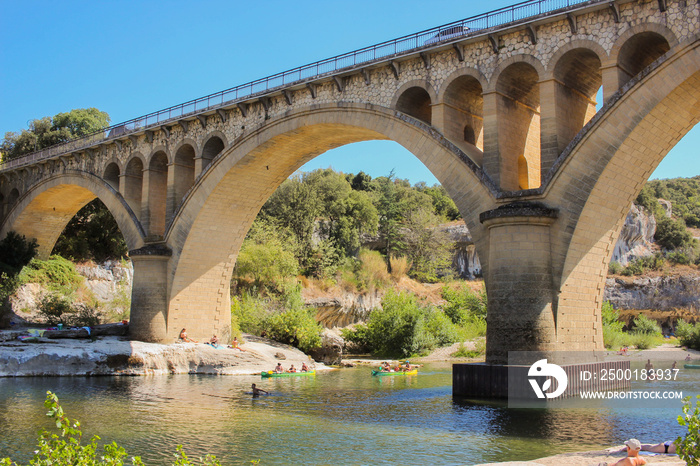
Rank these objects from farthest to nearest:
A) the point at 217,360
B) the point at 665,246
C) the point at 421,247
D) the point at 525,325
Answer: the point at 665,246
the point at 421,247
the point at 217,360
the point at 525,325

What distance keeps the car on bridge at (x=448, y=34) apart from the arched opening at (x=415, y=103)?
1581 millimetres

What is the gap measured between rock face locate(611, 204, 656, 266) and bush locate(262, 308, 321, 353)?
119 ft

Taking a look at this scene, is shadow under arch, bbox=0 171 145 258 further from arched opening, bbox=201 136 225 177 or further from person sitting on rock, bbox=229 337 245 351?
person sitting on rock, bbox=229 337 245 351

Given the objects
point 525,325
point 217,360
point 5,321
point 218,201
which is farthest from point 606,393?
point 5,321

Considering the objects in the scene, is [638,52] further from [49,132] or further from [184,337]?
[49,132]

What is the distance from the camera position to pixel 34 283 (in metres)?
37.5

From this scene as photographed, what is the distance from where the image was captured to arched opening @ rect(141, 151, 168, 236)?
30797mm

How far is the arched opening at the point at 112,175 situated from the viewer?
33469 millimetres

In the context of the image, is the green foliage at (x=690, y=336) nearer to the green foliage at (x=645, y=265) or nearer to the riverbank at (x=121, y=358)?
Answer: the green foliage at (x=645, y=265)

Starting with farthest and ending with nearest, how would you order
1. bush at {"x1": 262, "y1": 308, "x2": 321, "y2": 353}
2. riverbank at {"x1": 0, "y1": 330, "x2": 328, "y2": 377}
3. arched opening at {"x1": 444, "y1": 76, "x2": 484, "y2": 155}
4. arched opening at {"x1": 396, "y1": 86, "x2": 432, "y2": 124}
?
bush at {"x1": 262, "y1": 308, "x2": 321, "y2": 353}
riverbank at {"x1": 0, "y1": 330, "x2": 328, "y2": 377}
arched opening at {"x1": 396, "y1": 86, "x2": 432, "y2": 124}
arched opening at {"x1": 444, "y1": 76, "x2": 484, "y2": 155}

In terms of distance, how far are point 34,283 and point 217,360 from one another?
16.4m

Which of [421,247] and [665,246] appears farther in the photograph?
[665,246]

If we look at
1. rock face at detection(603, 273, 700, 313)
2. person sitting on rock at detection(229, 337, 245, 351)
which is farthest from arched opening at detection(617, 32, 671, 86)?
rock face at detection(603, 273, 700, 313)

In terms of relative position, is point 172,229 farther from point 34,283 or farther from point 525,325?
point 525,325
